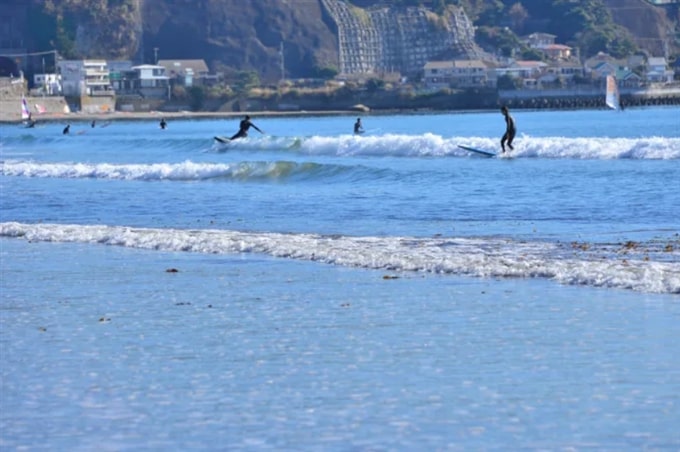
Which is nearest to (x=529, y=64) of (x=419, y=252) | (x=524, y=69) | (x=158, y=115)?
(x=524, y=69)

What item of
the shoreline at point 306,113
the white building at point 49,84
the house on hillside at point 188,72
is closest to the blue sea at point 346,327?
the shoreline at point 306,113

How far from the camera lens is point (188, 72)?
592 feet

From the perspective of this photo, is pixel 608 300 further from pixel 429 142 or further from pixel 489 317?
pixel 429 142

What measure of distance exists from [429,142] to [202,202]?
67.8 feet

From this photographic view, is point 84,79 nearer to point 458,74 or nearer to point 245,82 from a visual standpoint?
point 245,82

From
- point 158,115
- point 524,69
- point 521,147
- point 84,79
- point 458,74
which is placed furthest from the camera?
point 458,74

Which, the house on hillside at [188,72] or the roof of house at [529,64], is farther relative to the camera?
the roof of house at [529,64]

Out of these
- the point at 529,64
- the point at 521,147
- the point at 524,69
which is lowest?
the point at 524,69

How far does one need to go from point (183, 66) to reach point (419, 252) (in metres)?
174

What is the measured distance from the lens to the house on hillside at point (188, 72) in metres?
177

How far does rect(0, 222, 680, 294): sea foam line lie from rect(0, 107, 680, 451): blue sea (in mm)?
34

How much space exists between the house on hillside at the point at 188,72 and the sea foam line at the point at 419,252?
518 feet

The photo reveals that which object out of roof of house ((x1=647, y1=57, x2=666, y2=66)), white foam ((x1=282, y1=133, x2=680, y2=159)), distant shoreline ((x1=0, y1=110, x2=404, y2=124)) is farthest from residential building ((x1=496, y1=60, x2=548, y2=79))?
white foam ((x1=282, y1=133, x2=680, y2=159))

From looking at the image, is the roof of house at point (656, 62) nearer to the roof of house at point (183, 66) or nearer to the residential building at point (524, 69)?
the residential building at point (524, 69)
